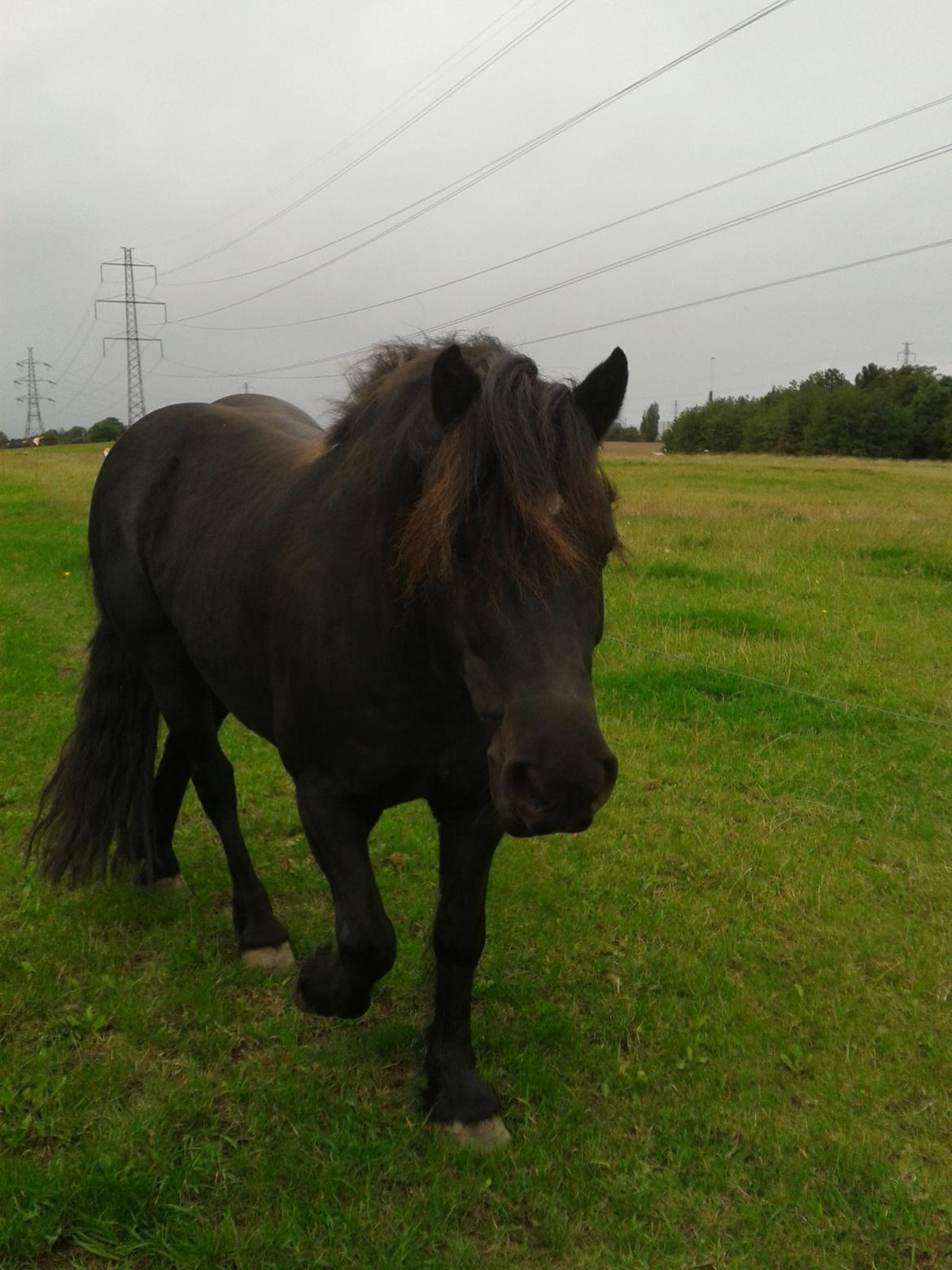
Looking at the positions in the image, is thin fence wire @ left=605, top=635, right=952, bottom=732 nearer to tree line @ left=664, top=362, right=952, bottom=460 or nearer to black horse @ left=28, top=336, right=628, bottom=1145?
black horse @ left=28, top=336, right=628, bottom=1145


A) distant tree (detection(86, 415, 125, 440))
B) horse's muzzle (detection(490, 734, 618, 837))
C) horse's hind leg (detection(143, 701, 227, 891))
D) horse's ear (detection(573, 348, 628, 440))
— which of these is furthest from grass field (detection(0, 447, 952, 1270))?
distant tree (detection(86, 415, 125, 440))

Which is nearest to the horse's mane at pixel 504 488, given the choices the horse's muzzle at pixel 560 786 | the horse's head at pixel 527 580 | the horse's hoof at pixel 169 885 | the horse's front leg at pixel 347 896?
the horse's head at pixel 527 580

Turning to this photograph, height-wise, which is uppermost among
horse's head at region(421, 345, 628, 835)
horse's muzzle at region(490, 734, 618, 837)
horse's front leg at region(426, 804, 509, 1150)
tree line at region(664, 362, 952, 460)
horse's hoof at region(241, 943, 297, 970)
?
tree line at region(664, 362, 952, 460)

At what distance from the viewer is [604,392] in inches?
89.6

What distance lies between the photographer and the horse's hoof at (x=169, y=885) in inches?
160

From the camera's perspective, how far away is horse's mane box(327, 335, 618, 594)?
200 cm

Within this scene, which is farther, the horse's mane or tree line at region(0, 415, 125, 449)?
tree line at region(0, 415, 125, 449)

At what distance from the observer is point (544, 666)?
1.95 meters

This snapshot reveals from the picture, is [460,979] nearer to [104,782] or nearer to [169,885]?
[169,885]

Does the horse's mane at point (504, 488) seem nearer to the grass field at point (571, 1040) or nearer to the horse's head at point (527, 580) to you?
the horse's head at point (527, 580)

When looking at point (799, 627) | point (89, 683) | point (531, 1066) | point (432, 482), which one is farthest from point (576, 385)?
point (799, 627)

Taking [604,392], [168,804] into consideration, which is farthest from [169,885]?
[604,392]

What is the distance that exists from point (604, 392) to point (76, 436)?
95333 millimetres

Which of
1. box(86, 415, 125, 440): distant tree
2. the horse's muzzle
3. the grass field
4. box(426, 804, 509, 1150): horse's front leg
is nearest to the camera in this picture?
the horse's muzzle
